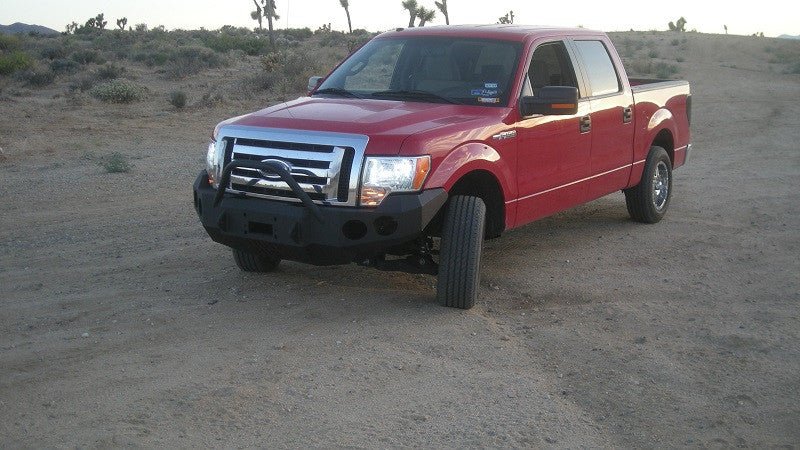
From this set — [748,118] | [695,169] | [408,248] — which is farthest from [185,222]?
[748,118]

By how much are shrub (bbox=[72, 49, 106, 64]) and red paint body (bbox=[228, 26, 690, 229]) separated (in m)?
24.4

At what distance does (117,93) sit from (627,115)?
559 inches

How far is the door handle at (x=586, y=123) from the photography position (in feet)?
25.4

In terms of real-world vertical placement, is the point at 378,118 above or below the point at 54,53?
below

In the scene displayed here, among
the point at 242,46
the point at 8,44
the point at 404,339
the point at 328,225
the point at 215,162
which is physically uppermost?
the point at 8,44

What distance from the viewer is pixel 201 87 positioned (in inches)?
974

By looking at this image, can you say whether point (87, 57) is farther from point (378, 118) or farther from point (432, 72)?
point (378, 118)

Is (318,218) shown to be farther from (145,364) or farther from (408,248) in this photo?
(145,364)

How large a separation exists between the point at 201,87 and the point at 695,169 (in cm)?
1482

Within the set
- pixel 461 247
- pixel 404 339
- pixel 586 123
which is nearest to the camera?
pixel 404 339

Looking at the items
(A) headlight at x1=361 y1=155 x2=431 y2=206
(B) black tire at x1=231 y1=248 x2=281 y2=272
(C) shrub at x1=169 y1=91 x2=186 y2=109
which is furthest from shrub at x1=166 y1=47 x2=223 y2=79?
(A) headlight at x1=361 y1=155 x2=431 y2=206

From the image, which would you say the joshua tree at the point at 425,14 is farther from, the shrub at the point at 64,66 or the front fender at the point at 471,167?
the front fender at the point at 471,167

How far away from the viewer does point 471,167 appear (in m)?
6.46

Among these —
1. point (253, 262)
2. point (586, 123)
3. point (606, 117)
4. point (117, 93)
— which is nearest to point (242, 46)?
point (117, 93)
